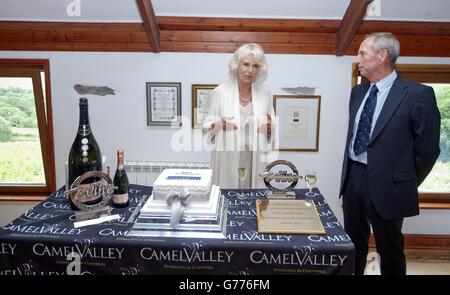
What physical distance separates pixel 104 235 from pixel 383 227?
156cm

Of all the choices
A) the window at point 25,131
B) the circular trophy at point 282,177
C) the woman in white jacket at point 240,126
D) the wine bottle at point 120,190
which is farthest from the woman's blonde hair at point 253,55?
the window at point 25,131

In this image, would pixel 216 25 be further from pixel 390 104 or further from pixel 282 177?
pixel 282 177

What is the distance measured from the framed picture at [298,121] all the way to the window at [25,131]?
196 centimetres

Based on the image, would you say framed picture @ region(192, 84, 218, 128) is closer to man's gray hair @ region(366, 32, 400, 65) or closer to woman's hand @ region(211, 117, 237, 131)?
woman's hand @ region(211, 117, 237, 131)

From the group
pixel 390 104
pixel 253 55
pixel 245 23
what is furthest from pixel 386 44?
pixel 245 23

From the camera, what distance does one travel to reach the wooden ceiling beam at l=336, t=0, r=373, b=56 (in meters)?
2.48

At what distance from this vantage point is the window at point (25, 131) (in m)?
3.05

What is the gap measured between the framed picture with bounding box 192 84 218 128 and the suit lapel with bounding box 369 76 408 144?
4.58 ft

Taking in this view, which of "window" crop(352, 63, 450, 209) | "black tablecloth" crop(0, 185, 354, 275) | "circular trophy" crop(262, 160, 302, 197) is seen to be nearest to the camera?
"black tablecloth" crop(0, 185, 354, 275)

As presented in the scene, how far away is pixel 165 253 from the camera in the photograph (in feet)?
4.31

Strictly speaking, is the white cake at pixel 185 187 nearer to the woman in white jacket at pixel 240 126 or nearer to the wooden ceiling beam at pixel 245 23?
the woman in white jacket at pixel 240 126

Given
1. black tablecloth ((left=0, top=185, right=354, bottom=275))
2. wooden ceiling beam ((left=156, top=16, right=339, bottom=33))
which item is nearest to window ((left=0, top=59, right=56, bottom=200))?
wooden ceiling beam ((left=156, top=16, right=339, bottom=33))
